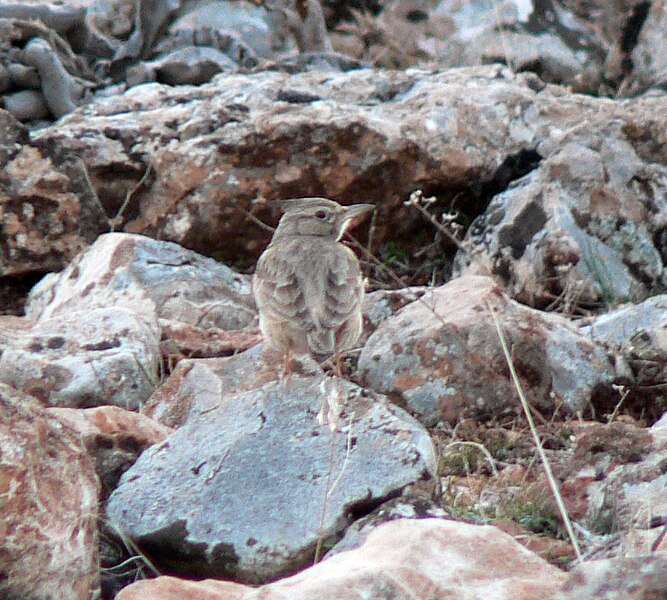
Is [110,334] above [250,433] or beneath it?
beneath

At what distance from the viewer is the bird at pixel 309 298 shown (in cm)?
600

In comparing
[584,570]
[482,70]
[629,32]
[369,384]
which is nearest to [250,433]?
[369,384]

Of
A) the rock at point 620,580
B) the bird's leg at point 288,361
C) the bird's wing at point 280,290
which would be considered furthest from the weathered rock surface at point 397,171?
the rock at point 620,580

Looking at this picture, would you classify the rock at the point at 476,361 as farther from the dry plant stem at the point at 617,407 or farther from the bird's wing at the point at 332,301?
the bird's wing at the point at 332,301

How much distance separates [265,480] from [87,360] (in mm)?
1950

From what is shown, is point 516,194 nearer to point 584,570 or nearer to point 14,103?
point 14,103

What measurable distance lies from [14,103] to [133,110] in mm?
964

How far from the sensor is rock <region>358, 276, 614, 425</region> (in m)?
6.36

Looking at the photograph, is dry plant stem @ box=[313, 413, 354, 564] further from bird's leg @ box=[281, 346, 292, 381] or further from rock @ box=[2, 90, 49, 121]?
rock @ box=[2, 90, 49, 121]

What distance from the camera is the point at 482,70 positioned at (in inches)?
397

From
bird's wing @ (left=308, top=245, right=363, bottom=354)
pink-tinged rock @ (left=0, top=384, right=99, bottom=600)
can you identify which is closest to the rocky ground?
pink-tinged rock @ (left=0, top=384, right=99, bottom=600)

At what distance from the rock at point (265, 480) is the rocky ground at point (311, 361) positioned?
0.01 m

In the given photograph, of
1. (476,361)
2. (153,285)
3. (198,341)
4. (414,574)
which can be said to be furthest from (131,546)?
(153,285)

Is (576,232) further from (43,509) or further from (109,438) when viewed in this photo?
(43,509)
